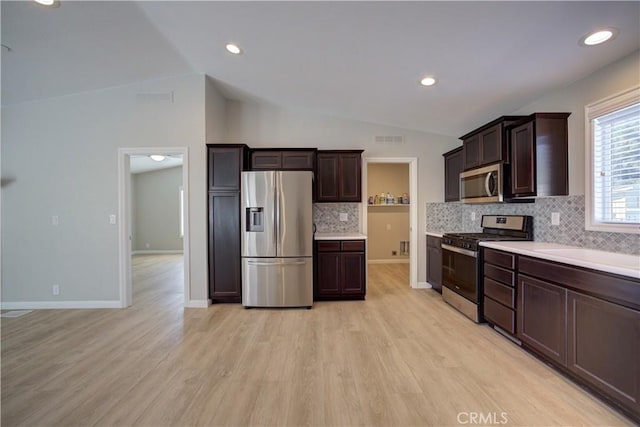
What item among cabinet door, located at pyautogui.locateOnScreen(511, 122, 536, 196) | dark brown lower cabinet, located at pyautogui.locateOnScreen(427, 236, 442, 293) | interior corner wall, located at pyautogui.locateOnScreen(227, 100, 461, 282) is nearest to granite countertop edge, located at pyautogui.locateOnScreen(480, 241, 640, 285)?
cabinet door, located at pyautogui.locateOnScreen(511, 122, 536, 196)

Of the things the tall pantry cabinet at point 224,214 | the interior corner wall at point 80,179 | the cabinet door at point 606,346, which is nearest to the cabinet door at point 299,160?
the tall pantry cabinet at point 224,214

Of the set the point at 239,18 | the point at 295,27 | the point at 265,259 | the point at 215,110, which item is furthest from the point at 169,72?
the point at 265,259

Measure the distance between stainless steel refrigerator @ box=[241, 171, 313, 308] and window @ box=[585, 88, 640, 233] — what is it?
111 inches

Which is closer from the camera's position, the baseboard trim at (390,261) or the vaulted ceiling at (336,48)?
the vaulted ceiling at (336,48)

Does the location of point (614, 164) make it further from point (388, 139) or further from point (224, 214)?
point (224, 214)

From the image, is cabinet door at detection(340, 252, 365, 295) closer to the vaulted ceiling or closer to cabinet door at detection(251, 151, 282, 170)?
cabinet door at detection(251, 151, 282, 170)

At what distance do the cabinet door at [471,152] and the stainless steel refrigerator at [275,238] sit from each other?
2067 millimetres

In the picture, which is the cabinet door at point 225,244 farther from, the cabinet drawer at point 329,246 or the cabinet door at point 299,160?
the cabinet drawer at point 329,246

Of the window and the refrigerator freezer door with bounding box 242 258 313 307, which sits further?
the refrigerator freezer door with bounding box 242 258 313 307

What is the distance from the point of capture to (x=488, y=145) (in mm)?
3092

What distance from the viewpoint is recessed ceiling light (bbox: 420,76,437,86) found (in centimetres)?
281

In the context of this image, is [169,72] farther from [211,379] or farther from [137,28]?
[211,379]

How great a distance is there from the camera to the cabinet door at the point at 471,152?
3310mm

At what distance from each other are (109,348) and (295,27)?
11.2 ft
